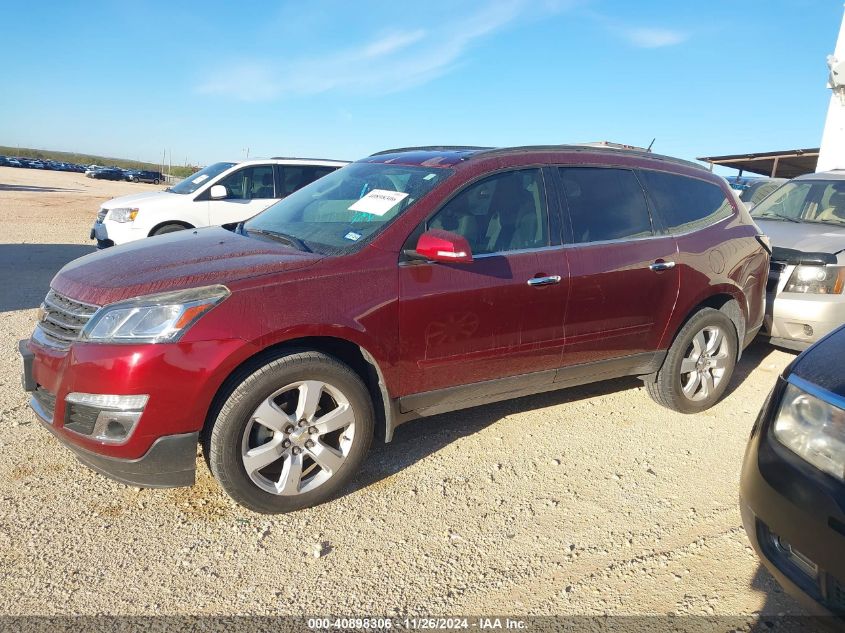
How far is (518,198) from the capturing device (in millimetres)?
3605

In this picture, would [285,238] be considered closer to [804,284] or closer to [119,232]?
[804,284]

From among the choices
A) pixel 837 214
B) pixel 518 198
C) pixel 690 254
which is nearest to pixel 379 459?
pixel 518 198

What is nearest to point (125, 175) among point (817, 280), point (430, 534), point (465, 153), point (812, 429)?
point (465, 153)

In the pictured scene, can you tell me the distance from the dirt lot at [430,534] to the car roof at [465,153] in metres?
1.72

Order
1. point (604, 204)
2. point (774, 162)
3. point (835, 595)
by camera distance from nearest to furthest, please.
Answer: point (835, 595) < point (604, 204) < point (774, 162)

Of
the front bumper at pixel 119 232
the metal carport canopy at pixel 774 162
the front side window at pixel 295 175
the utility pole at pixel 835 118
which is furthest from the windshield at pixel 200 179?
the metal carport canopy at pixel 774 162

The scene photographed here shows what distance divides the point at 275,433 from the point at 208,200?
676 cm

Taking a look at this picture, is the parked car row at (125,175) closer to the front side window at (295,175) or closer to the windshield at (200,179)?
the windshield at (200,179)

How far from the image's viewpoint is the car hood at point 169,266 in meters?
2.76

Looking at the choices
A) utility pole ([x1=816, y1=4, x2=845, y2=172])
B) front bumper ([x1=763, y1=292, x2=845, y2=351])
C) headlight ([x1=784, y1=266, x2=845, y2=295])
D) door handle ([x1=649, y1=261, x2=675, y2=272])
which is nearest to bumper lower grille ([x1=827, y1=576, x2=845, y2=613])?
door handle ([x1=649, y1=261, x2=675, y2=272])

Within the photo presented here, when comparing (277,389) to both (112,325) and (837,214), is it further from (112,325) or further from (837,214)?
(837,214)

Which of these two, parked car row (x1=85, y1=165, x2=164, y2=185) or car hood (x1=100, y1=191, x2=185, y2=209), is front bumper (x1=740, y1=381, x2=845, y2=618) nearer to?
car hood (x1=100, y1=191, x2=185, y2=209)

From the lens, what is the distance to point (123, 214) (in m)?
8.42

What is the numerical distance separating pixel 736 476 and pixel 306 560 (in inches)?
99.4
